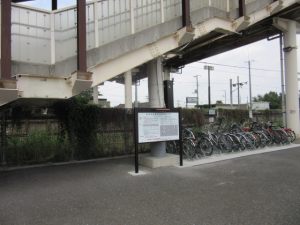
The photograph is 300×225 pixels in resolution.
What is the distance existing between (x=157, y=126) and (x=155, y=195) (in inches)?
121

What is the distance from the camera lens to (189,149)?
10.6 metres

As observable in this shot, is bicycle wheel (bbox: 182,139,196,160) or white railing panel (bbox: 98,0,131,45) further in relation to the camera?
bicycle wheel (bbox: 182,139,196,160)

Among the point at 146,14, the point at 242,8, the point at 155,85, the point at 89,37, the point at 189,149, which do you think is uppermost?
the point at 242,8

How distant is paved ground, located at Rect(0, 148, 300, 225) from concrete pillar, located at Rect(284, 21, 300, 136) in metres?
9.19

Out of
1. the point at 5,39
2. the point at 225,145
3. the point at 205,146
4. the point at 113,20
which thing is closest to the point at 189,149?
the point at 205,146

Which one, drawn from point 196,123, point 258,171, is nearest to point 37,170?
point 258,171

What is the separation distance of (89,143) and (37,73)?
167 inches

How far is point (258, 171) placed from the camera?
8.52 metres

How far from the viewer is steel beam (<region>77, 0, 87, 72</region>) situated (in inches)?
295

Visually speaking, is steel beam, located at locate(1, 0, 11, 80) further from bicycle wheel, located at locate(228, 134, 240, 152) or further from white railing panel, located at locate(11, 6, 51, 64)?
bicycle wheel, located at locate(228, 134, 240, 152)

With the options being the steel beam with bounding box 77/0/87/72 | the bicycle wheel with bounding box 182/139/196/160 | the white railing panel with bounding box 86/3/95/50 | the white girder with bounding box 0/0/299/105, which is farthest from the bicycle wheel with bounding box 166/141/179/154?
the steel beam with bounding box 77/0/87/72

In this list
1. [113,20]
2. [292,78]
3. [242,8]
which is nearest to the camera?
[113,20]

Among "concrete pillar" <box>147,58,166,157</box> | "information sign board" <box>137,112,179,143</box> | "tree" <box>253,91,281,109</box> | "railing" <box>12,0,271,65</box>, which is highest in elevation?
"tree" <box>253,91,281,109</box>

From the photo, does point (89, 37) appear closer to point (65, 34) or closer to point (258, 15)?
point (65, 34)
